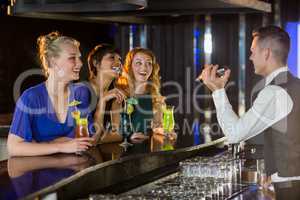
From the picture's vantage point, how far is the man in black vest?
2887mm

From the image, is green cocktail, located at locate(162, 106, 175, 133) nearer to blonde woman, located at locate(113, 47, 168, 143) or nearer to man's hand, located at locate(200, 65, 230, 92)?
blonde woman, located at locate(113, 47, 168, 143)

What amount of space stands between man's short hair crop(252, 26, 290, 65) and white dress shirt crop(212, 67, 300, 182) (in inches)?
3.5

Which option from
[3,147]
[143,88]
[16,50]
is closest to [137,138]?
[143,88]

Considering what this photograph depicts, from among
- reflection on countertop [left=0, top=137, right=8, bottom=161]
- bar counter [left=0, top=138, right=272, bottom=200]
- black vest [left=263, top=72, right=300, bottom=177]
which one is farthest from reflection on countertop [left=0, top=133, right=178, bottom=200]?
reflection on countertop [left=0, top=137, right=8, bottom=161]

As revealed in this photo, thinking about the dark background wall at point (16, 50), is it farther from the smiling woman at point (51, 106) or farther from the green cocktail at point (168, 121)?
the smiling woman at point (51, 106)

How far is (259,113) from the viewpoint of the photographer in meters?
2.90

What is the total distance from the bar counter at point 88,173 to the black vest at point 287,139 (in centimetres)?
24

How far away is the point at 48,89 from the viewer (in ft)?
10.4

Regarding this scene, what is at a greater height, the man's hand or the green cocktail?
the man's hand

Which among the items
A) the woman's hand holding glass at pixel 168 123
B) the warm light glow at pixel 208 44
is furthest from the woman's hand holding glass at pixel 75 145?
the warm light glow at pixel 208 44

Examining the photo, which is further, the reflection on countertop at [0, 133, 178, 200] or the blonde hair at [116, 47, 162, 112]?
the blonde hair at [116, 47, 162, 112]

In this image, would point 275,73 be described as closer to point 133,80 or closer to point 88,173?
point 88,173

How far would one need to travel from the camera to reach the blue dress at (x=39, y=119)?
3.01m

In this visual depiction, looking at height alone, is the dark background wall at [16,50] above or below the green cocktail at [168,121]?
above
